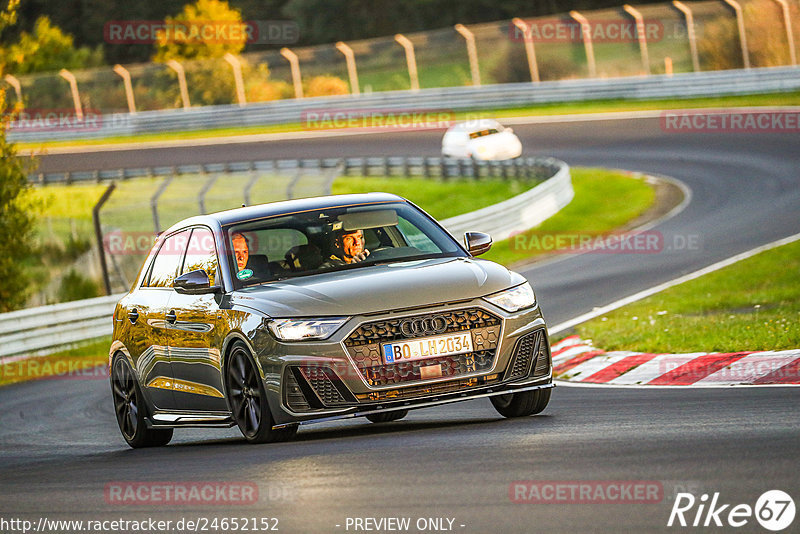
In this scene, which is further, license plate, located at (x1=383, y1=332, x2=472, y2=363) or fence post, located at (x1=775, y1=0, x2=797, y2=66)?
fence post, located at (x1=775, y1=0, x2=797, y2=66)

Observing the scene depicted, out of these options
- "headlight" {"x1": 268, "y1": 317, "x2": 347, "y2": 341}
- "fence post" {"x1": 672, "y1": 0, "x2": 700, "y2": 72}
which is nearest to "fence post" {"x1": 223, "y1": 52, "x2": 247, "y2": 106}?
"fence post" {"x1": 672, "y1": 0, "x2": 700, "y2": 72}

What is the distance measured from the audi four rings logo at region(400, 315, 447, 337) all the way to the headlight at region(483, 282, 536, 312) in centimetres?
42

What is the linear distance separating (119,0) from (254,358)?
284 feet

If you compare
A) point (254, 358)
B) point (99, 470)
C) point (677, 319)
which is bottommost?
point (677, 319)

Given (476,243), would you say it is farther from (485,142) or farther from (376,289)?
(485,142)

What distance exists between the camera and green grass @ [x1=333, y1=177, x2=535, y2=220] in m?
35.8

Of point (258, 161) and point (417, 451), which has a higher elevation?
point (417, 451)

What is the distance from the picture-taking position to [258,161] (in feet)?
147

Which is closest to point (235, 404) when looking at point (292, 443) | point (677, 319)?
point (292, 443)

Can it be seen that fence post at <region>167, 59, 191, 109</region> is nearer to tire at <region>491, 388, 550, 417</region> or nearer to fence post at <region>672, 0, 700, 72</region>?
fence post at <region>672, 0, 700, 72</region>

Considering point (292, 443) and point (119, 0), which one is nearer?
point (292, 443)

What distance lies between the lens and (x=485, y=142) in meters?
41.1

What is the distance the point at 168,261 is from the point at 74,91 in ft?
159

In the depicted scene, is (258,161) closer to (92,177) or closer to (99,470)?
(92,177)
